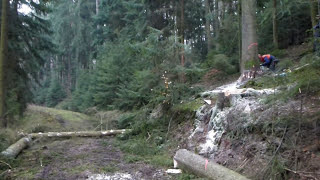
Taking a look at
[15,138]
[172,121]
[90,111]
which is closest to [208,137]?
[172,121]

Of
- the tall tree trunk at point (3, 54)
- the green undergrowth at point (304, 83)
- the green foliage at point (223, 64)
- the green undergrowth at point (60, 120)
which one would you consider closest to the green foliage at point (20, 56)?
the tall tree trunk at point (3, 54)

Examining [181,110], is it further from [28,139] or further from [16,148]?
[28,139]

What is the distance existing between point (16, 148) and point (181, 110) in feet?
17.7

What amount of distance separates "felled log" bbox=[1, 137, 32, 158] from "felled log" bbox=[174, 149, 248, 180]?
4756mm

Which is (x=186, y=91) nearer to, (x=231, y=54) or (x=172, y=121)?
(x=172, y=121)

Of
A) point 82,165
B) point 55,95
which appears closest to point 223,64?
point 82,165

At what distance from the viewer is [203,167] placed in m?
6.01

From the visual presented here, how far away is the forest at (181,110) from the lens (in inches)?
216

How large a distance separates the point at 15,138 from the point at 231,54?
11.9 m

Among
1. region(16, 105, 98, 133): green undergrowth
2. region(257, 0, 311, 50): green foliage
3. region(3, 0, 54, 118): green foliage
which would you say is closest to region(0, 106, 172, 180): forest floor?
region(3, 0, 54, 118): green foliage

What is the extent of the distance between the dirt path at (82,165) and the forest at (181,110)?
0.03 meters

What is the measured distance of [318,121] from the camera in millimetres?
5008

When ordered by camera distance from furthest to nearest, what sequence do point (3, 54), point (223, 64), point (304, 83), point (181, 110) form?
point (223, 64)
point (3, 54)
point (181, 110)
point (304, 83)

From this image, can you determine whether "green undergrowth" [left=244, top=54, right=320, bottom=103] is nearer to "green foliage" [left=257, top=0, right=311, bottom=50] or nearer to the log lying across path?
the log lying across path
